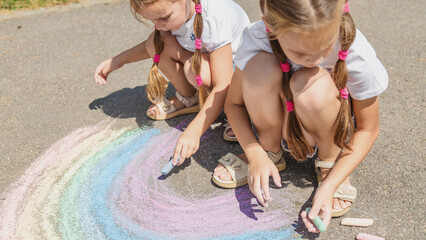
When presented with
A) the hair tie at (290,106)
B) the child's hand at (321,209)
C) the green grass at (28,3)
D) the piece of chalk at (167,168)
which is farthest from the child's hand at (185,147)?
the green grass at (28,3)

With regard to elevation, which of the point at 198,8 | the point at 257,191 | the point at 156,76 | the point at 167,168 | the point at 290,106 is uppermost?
the point at 198,8

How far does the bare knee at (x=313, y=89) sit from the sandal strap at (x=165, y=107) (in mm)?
1016

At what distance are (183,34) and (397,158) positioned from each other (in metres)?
1.22

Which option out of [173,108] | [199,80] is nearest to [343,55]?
[199,80]

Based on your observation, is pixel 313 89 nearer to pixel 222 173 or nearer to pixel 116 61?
pixel 222 173

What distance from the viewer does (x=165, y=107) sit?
2691mm

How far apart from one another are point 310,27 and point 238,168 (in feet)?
2.83

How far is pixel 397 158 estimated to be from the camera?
85.6 inches

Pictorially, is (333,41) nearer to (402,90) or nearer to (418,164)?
(418,164)

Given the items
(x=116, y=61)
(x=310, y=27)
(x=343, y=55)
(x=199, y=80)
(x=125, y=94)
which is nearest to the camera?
(x=310, y=27)

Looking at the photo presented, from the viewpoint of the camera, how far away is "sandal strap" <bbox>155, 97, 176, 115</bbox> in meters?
2.69

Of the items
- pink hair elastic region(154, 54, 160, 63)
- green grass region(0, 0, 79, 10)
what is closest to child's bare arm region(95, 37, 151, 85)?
pink hair elastic region(154, 54, 160, 63)

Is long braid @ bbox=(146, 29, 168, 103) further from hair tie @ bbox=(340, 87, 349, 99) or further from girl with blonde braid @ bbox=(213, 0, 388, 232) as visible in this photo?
hair tie @ bbox=(340, 87, 349, 99)

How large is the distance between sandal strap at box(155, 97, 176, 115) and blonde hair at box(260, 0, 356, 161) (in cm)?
90
